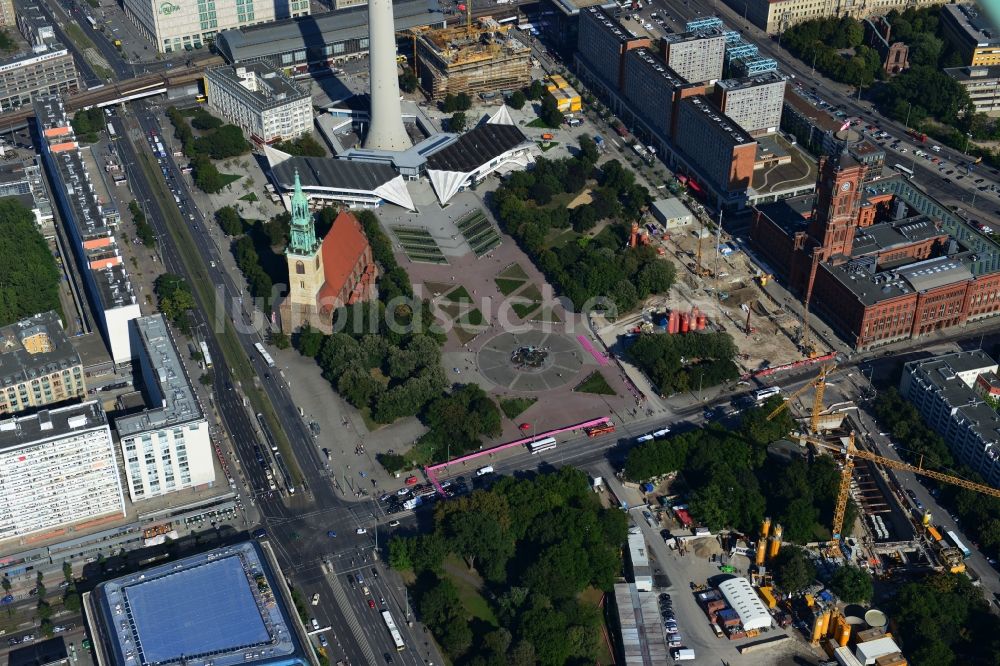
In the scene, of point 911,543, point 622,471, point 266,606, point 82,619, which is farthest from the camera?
point 622,471

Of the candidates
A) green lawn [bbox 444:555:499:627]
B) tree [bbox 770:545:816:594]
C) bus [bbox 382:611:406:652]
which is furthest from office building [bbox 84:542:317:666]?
tree [bbox 770:545:816:594]

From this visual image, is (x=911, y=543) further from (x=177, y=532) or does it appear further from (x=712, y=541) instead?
(x=177, y=532)

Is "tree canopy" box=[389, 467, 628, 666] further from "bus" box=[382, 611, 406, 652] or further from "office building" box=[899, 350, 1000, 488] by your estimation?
"office building" box=[899, 350, 1000, 488]

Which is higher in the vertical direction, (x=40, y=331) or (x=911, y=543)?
(x=40, y=331)

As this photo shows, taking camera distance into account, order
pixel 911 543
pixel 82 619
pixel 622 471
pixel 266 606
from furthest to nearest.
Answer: pixel 622 471
pixel 911 543
pixel 82 619
pixel 266 606

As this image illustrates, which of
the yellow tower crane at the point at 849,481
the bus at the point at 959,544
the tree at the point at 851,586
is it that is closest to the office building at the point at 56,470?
the tree at the point at 851,586

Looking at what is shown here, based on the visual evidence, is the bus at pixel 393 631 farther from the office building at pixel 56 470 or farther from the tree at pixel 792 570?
the tree at pixel 792 570

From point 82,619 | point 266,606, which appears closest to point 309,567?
point 266,606
